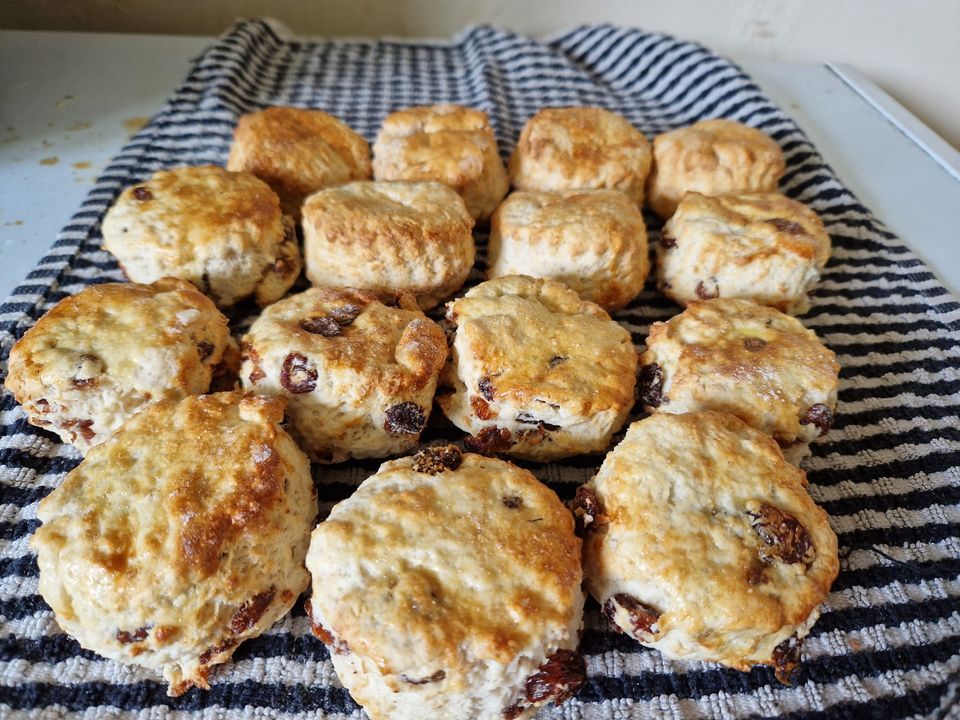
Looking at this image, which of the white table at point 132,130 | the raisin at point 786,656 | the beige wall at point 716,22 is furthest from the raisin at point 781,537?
the beige wall at point 716,22

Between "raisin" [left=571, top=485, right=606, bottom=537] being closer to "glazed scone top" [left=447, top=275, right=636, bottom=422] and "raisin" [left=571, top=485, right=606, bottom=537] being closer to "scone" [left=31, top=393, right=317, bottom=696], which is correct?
"glazed scone top" [left=447, top=275, right=636, bottom=422]

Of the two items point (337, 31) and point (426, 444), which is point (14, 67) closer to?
point (337, 31)

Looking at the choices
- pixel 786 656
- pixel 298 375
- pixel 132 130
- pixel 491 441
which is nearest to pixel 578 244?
pixel 491 441

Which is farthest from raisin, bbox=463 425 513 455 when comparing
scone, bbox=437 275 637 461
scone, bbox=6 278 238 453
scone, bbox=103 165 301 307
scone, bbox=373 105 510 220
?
scone, bbox=373 105 510 220

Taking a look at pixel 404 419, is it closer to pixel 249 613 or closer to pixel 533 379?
pixel 533 379

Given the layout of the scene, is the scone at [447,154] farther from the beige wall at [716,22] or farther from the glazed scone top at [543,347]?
the beige wall at [716,22]

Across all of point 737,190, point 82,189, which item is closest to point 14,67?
point 82,189
